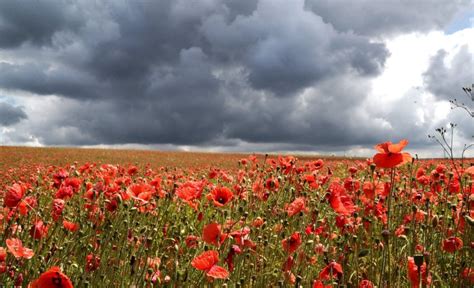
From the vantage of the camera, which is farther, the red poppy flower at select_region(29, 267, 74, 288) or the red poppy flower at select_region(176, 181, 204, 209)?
the red poppy flower at select_region(176, 181, 204, 209)

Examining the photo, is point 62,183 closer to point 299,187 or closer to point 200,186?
point 200,186

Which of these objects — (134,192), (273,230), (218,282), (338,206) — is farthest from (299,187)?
(134,192)

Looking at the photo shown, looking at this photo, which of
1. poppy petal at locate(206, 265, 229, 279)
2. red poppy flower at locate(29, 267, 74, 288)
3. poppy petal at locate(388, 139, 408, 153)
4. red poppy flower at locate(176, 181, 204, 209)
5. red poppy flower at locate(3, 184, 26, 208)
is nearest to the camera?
red poppy flower at locate(29, 267, 74, 288)

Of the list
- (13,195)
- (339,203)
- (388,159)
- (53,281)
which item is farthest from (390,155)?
(13,195)

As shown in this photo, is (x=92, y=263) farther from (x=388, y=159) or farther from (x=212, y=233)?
(x=388, y=159)

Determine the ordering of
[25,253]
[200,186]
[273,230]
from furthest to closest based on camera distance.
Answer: [273,230]
[200,186]
[25,253]

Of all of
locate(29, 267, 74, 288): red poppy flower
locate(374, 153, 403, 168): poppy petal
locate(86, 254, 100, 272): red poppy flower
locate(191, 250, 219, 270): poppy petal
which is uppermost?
locate(374, 153, 403, 168): poppy petal

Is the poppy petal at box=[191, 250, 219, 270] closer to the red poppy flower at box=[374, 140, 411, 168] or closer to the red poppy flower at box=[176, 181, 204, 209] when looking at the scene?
the red poppy flower at box=[176, 181, 204, 209]

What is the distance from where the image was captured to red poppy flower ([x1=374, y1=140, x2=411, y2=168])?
2904mm

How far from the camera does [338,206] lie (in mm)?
3309

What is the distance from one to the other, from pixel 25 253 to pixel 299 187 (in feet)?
13.2

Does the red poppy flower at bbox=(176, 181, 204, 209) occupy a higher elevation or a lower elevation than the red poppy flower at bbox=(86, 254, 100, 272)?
higher

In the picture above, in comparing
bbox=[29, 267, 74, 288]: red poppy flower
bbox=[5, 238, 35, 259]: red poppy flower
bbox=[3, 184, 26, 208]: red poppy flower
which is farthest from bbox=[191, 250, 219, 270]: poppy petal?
bbox=[3, 184, 26, 208]: red poppy flower

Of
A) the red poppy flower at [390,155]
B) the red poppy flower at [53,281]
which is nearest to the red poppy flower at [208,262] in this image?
the red poppy flower at [53,281]
